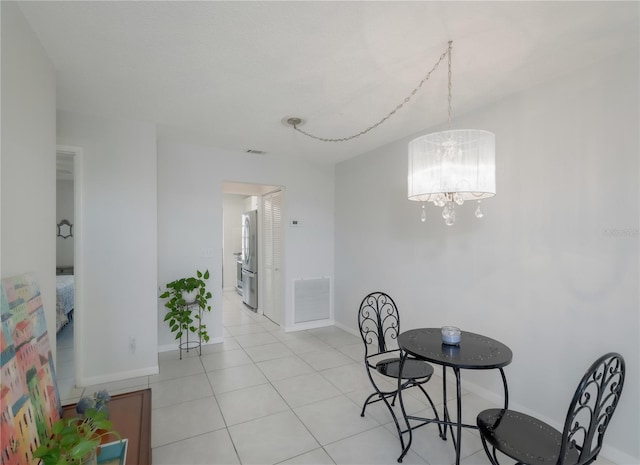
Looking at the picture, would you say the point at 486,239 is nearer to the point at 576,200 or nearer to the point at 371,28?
the point at 576,200

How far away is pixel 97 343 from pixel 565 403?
13.0 feet

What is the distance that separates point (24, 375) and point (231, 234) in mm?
6368

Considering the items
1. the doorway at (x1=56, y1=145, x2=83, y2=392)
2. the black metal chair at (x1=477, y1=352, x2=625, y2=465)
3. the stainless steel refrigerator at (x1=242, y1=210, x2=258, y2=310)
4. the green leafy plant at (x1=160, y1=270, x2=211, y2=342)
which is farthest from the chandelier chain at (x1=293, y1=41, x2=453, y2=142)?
the stainless steel refrigerator at (x1=242, y1=210, x2=258, y2=310)

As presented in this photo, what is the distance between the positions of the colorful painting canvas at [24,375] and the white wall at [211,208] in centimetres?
213

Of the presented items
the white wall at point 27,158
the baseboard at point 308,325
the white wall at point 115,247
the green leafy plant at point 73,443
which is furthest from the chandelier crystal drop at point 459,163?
the baseboard at point 308,325

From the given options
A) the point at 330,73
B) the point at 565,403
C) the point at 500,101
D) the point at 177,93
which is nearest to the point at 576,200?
the point at 500,101

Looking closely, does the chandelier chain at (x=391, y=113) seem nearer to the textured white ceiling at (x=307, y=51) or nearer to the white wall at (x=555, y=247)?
the textured white ceiling at (x=307, y=51)

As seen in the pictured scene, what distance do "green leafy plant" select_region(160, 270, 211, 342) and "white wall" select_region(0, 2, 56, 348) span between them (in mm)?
1551

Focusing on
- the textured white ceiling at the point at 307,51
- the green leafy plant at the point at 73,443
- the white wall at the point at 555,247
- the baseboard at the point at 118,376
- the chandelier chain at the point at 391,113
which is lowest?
the baseboard at the point at 118,376

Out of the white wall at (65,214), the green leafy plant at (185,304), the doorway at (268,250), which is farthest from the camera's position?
the white wall at (65,214)

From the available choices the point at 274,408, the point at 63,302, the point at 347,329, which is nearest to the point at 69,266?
the point at 63,302

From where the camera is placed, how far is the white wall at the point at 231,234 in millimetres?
7543

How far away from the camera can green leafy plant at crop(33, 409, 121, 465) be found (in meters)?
1.07

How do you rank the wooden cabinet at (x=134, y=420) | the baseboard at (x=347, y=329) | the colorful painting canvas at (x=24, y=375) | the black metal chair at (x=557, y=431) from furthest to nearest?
the baseboard at (x=347, y=329) < the wooden cabinet at (x=134, y=420) < the black metal chair at (x=557, y=431) < the colorful painting canvas at (x=24, y=375)
